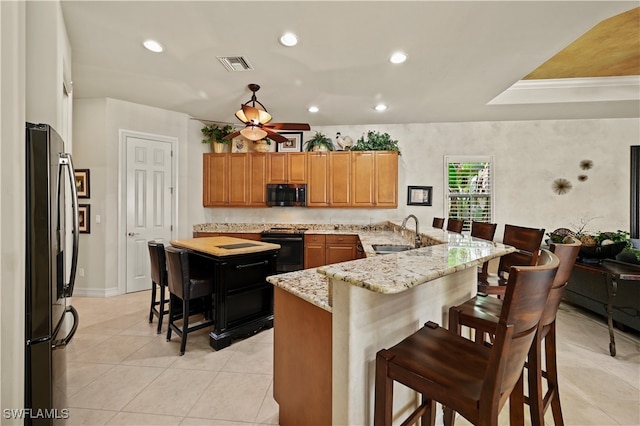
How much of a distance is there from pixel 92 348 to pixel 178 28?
301 cm

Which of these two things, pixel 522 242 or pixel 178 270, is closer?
pixel 522 242

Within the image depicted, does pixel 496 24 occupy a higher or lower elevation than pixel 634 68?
lower

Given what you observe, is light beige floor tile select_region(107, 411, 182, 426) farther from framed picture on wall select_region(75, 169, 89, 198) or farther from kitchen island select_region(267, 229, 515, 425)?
framed picture on wall select_region(75, 169, 89, 198)

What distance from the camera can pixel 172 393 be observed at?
6.48 ft

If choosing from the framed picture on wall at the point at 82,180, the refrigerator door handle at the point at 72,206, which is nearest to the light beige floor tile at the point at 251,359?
the refrigerator door handle at the point at 72,206

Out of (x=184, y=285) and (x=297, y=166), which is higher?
(x=297, y=166)

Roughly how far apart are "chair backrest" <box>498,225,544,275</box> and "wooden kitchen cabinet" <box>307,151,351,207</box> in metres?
2.92

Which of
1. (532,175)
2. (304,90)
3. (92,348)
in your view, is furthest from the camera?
(532,175)

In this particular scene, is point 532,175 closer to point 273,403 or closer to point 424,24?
point 424,24

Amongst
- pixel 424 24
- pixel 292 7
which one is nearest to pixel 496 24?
pixel 424 24

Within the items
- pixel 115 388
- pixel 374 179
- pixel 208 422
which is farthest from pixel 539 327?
pixel 374 179

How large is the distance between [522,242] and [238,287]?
2.45m

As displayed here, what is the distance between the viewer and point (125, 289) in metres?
4.14

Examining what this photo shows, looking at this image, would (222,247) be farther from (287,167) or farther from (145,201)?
(287,167)
